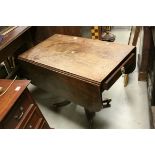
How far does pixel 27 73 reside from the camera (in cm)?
207

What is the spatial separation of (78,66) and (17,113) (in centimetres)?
61

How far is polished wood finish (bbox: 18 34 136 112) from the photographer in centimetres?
155

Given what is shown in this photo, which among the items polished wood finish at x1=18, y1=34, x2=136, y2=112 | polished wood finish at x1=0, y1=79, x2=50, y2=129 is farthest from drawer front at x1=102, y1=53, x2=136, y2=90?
polished wood finish at x1=0, y1=79, x2=50, y2=129

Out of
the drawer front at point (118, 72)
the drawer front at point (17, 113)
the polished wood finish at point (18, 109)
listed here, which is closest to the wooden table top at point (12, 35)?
the polished wood finish at point (18, 109)

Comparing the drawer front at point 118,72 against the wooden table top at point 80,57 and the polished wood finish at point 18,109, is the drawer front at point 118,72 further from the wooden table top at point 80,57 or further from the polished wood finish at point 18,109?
the polished wood finish at point 18,109

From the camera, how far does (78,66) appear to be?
168 centimetres

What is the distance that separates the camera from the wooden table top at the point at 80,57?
159 centimetres

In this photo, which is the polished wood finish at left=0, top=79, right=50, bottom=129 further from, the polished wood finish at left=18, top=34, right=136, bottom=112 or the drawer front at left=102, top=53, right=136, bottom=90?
the drawer front at left=102, top=53, right=136, bottom=90

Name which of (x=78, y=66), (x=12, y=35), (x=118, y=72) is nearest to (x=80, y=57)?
(x=78, y=66)

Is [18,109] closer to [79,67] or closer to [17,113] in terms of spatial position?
[17,113]
